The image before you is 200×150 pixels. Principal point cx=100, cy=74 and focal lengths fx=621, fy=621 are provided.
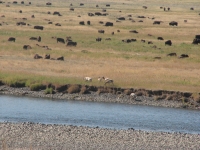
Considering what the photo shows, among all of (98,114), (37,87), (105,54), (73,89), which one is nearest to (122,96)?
(73,89)

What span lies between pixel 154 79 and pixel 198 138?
44.5 feet

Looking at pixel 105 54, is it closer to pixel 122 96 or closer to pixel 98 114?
pixel 122 96

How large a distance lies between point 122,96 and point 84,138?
449 inches

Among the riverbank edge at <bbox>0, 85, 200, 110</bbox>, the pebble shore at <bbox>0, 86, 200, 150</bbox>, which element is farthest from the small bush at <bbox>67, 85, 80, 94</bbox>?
the pebble shore at <bbox>0, 86, 200, 150</bbox>

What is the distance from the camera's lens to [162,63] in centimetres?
4278

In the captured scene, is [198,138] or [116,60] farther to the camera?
[116,60]

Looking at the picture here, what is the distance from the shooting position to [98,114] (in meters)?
28.3

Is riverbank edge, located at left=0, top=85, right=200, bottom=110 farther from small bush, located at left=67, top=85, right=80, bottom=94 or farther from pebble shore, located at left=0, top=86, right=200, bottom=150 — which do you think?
pebble shore, located at left=0, top=86, right=200, bottom=150

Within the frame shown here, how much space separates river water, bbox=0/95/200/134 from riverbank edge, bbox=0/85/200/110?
639mm

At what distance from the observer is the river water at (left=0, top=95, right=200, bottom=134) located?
85.7 feet

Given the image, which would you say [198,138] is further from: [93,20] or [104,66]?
[93,20]

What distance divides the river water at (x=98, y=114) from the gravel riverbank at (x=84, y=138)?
2549 millimetres

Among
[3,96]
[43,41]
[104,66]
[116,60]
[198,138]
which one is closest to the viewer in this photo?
[198,138]

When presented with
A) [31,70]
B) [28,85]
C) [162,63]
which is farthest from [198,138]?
[162,63]
